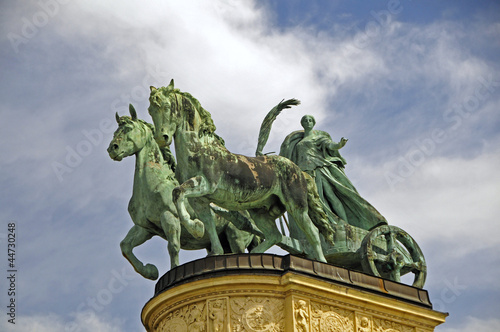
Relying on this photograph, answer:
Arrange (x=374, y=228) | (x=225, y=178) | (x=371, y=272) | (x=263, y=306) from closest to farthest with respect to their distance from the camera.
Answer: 1. (x=263, y=306)
2. (x=225, y=178)
3. (x=371, y=272)
4. (x=374, y=228)

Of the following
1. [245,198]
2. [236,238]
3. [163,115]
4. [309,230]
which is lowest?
[309,230]

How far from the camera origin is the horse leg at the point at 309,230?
17219 mm

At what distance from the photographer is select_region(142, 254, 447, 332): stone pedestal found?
→ 15.6 meters

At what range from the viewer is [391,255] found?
60.5 feet

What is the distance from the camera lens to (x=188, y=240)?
18438 mm

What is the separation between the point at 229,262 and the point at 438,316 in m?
3.91

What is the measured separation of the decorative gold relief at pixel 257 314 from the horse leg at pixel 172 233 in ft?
6.77

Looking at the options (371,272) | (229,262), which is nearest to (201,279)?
(229,262)

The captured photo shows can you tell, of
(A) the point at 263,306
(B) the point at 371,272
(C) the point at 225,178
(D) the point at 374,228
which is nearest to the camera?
(A) the point at 263,306

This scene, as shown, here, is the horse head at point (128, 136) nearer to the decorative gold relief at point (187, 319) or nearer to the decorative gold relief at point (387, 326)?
the decorative gold relief at point (187, 319)

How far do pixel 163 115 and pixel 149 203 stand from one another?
2.20 m

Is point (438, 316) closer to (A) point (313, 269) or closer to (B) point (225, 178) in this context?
(A) point (313, 269)

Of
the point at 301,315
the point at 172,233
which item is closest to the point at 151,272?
the point at 172,233

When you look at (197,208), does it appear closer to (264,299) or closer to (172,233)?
(172,233)
